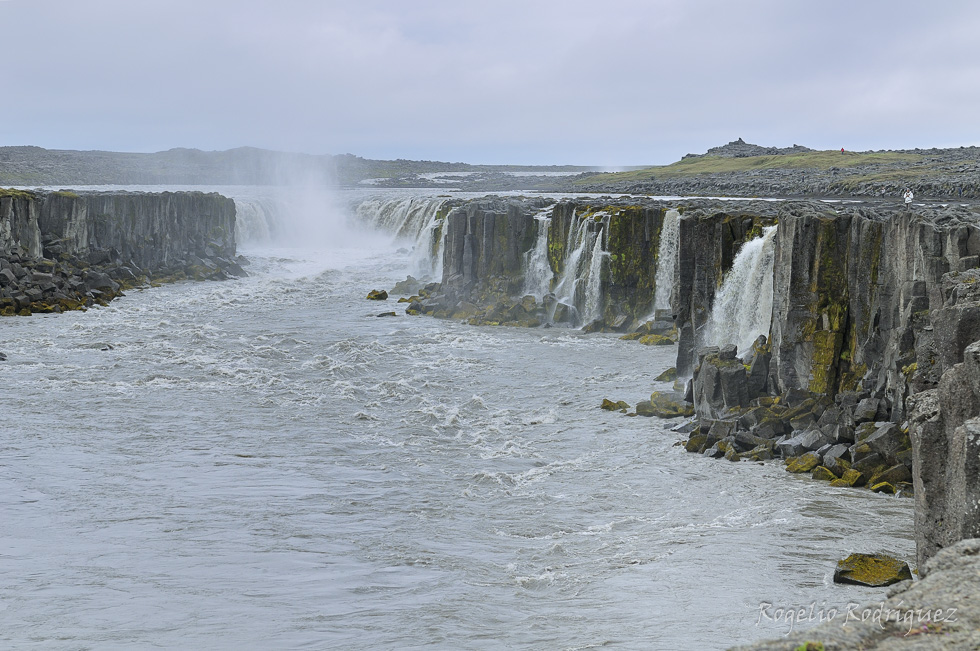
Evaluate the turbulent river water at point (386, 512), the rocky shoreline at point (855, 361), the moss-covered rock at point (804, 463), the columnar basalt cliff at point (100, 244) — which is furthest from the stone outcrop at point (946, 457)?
the columnar basalt cliff at point (100, 244)

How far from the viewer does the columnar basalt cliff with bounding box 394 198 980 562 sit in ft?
46.4

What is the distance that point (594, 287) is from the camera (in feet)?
159

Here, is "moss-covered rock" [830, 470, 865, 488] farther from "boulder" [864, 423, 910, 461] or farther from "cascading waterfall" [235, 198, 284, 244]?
"cascading waterfall" [235, 198, 284, 244]

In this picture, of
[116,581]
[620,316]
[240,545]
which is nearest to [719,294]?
[620,316]

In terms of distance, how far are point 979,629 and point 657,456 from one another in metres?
17.4

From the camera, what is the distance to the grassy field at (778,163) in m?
94.5

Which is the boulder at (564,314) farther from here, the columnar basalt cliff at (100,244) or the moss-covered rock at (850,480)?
the moss-covered rock at (850,480)

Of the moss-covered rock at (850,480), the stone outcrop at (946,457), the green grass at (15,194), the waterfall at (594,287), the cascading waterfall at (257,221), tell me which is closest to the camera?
the stone outcrop at (946,457)

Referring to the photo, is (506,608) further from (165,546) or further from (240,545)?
(165,546)

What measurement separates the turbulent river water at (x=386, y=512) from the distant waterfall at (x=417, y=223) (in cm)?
2703

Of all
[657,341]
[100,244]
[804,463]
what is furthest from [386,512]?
[100,244]

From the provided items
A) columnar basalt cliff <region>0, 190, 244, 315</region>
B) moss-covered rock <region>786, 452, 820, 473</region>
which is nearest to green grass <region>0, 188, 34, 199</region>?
columnar basalt cliff <region>0, 190, 244, 315</region>

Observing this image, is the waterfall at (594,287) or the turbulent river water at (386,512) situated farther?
the waterfall at (594,287)

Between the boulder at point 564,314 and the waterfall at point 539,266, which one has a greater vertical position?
the waterfall at point 539,266
